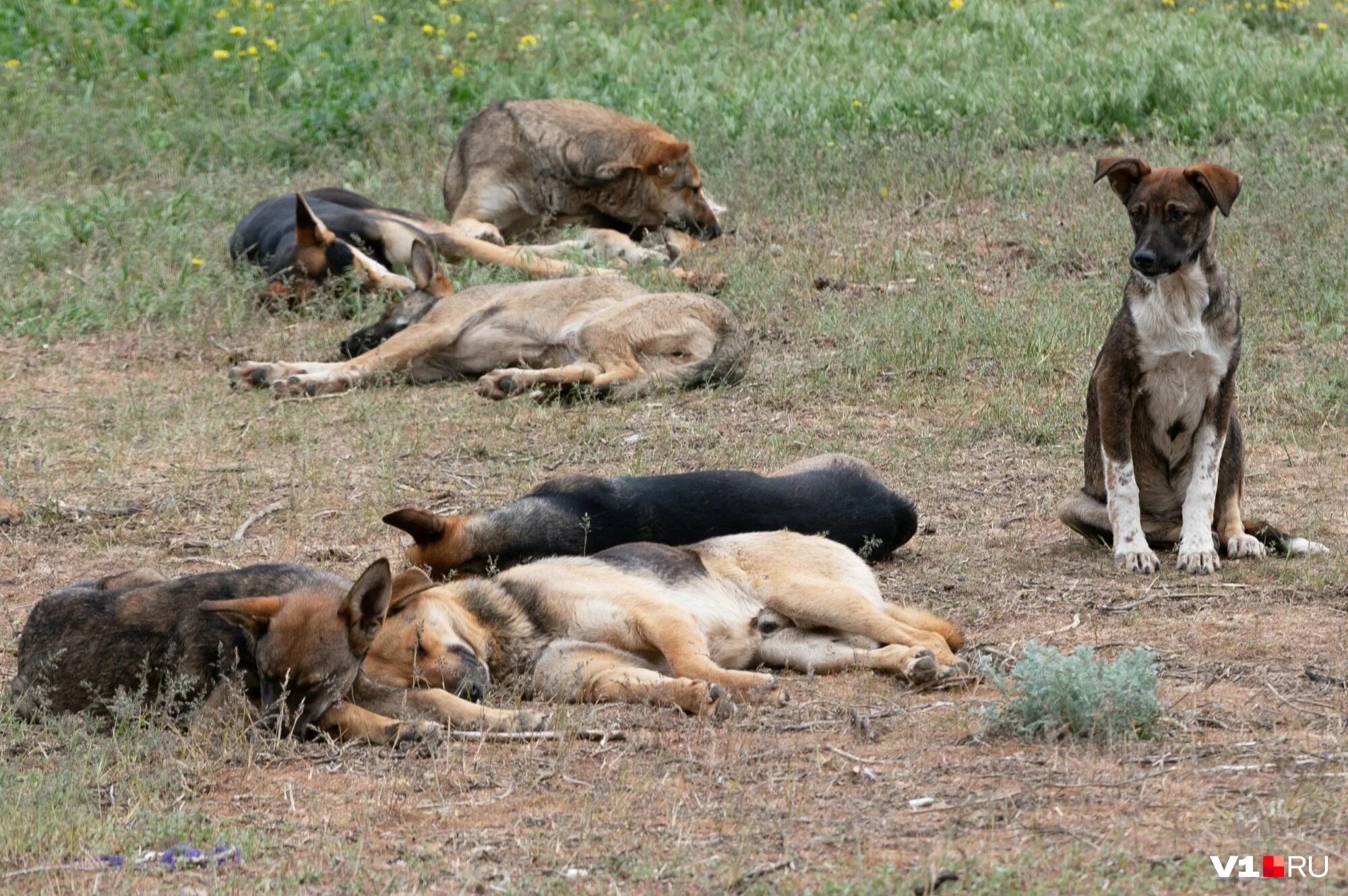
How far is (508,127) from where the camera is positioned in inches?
559

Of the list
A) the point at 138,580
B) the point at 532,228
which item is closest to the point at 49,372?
the point at 532,228

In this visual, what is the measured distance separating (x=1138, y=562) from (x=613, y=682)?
280 cm

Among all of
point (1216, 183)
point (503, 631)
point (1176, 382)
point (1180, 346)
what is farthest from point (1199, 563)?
point (503, 631)

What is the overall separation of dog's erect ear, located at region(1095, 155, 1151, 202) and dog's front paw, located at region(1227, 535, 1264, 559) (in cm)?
161

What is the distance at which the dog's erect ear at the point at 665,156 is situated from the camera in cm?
1366

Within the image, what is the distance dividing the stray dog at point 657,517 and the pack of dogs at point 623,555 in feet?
0.04

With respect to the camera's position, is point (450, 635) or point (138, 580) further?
point (138, 580)

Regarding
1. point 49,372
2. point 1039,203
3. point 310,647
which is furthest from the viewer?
point 1039,203

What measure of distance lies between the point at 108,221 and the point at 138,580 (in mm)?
8223

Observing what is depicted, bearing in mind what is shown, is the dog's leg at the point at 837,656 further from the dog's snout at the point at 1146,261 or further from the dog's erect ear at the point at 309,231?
the dog's erect ear at the point at 309,231

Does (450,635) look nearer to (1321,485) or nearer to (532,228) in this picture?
(1321,485)

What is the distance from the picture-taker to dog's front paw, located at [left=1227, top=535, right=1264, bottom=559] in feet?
24.7

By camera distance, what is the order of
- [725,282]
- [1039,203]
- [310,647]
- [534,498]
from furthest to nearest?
[1039,203]
[725,282]
[534,498]
[310,647]

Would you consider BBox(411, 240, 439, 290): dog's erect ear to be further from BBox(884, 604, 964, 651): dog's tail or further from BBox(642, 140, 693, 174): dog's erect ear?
BBox(884, 604, 964, 651): dog's tail
